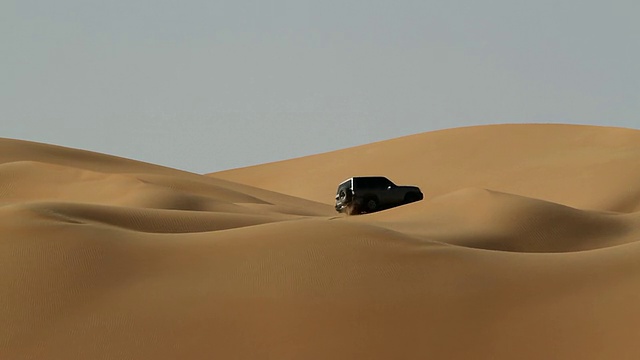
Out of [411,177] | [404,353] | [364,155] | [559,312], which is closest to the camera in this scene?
[404,353]

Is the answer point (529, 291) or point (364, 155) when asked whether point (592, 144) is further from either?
point (529, 291)

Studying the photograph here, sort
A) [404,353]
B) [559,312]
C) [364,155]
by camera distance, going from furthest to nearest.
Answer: [364,155], [559,312], [404,353]

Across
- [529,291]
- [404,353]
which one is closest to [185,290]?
[404,353]

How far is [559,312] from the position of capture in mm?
13305

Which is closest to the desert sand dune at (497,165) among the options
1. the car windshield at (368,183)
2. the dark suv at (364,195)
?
the dark suv at (364,195)

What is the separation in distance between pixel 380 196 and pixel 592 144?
107ft

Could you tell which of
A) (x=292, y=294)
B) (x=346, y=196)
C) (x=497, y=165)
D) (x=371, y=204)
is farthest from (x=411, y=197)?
(x=497, y=165)

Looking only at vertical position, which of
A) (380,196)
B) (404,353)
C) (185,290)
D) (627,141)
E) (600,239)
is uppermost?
(627,141)

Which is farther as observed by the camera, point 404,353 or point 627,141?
point 627,141

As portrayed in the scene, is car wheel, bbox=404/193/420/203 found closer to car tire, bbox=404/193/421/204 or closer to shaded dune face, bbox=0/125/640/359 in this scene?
car tire, bbox=404/193/421/204

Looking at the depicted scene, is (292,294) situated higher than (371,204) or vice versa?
(371,204)

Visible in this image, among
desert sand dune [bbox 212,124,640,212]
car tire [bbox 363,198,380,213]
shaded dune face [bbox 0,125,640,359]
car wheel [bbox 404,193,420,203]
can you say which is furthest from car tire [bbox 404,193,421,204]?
shaded dune face [bbox 0,125,640,359]

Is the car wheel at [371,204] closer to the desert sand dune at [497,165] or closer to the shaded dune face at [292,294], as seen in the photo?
the shaded dune face at [292,294]

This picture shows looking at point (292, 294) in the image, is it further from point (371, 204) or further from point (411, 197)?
point (411, 197)
